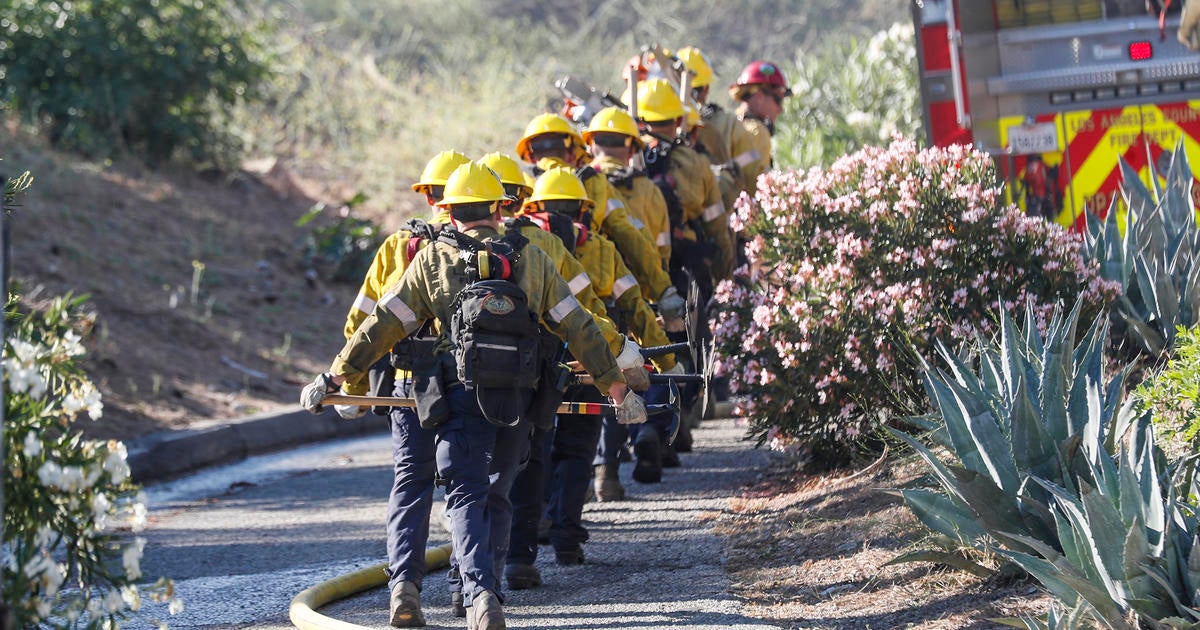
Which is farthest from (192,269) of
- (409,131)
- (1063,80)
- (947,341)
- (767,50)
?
(767,50)

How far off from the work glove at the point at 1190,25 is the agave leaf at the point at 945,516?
4.37 meters

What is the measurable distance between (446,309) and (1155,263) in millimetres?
3610

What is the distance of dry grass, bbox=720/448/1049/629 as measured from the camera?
204 inches

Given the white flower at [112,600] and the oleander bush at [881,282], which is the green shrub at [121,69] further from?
the white flower at [112,600]

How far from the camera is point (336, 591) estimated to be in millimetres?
6148

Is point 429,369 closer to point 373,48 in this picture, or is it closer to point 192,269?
point 192,269

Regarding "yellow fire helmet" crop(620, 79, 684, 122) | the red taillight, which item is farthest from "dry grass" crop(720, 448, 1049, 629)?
the red taillight

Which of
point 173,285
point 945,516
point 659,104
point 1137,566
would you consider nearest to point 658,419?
point 659,104

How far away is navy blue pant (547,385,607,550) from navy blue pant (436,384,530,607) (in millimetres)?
1055

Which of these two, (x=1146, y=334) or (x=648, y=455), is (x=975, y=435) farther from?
(x=648, y=455)

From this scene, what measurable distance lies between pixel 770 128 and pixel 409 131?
8101 mm

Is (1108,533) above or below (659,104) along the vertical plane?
below

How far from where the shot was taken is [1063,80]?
1012 centimetres

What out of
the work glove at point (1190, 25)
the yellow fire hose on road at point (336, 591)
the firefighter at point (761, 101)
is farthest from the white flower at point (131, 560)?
the firefighter at point (761, 101)
